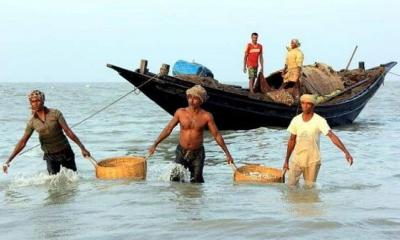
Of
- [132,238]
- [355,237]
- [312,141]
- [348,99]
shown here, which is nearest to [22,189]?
[132,238]

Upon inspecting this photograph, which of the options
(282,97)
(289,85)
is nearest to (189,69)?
(282,97)

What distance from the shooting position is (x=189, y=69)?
15.2 meters

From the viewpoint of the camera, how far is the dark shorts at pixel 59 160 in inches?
295

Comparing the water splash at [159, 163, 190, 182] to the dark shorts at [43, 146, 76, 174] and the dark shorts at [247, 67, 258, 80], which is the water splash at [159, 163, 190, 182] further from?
the dark shorts at [247, 67, 258, 80]

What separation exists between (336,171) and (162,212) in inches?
183

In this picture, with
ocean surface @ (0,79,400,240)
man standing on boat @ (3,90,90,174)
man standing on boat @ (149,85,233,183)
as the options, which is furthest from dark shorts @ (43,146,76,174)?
man standing on boat @ (149,85,233,183)

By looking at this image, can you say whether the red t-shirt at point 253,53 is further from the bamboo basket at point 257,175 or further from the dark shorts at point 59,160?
the dark shorts at point 59,160

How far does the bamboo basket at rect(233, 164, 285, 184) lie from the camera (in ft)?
24.9

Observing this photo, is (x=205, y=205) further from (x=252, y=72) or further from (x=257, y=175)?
(x=252, y=72)

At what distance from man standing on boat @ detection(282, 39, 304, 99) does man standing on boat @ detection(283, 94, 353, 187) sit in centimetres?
716

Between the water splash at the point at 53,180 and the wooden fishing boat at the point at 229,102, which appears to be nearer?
the water splash at the point at 53,180

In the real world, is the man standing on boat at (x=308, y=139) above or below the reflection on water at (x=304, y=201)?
above

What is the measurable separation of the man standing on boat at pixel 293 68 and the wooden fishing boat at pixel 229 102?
0.48m

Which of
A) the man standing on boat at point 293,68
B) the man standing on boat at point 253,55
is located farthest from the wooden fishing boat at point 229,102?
the man standing on boat at point 253,55
